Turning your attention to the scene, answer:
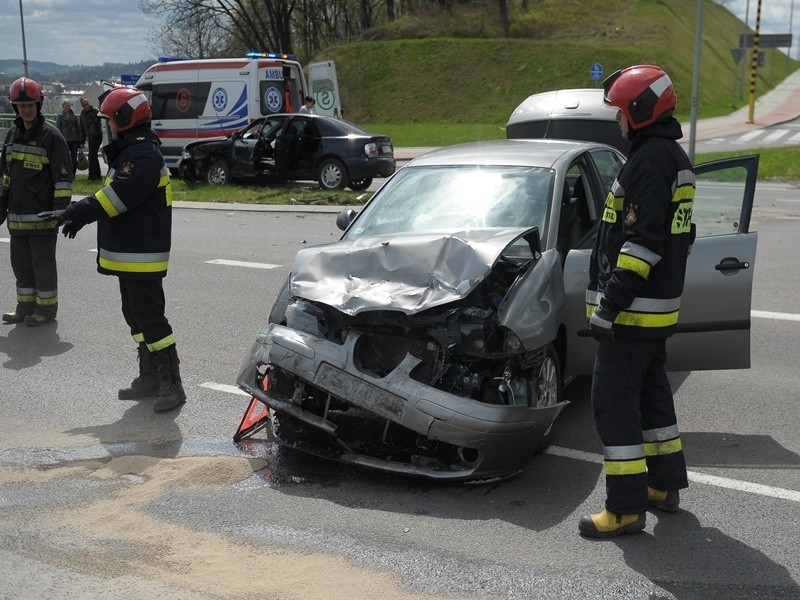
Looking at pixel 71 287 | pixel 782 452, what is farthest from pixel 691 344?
pixel 71 287

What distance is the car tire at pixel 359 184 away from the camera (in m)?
18.4

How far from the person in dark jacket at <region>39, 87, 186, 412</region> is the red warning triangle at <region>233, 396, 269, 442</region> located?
2.48 ft

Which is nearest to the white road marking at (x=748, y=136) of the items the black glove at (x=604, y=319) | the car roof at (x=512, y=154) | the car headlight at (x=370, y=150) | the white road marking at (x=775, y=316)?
the car headlight at (x=370, y=150)

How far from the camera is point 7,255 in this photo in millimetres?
12531

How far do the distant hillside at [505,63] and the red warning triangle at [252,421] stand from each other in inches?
1655

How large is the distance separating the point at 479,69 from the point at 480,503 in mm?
49314

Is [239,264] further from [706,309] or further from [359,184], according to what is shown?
[359,184]

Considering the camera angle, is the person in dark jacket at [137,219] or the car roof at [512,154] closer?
the person in dark jacket at [137,219]

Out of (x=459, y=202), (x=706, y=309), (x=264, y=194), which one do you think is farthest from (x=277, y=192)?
(x=706, y=309)

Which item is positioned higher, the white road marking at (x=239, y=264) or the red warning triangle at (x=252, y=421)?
the red warning triangle at (x=252, y=421)

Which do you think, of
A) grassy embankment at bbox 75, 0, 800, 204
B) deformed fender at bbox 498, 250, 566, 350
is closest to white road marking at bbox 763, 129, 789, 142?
grassy embankment at bbox 75, 0, 800, 204

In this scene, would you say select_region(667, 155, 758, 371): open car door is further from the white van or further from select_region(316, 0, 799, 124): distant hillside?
select_region(316, 0, 799, 124): distant hillside

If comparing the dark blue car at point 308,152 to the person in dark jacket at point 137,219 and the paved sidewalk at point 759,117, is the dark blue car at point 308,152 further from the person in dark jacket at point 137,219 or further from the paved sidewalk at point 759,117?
the paved sidewalk at point 759,117

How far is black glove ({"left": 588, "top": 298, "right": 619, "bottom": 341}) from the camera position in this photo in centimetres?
407
